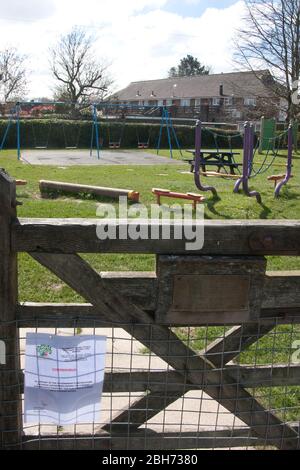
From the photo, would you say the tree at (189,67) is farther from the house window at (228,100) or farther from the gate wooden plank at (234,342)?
the gate wooden plank at (234,342)

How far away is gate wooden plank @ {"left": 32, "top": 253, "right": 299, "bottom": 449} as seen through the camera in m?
2.08

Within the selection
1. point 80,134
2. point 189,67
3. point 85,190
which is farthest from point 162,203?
point 189,67

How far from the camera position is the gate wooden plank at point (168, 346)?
2080 millimetres

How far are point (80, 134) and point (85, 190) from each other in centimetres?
2057

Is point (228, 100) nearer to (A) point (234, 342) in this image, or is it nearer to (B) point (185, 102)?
(B) point (185, 102)

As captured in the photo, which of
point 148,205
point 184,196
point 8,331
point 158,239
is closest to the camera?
point 158,239

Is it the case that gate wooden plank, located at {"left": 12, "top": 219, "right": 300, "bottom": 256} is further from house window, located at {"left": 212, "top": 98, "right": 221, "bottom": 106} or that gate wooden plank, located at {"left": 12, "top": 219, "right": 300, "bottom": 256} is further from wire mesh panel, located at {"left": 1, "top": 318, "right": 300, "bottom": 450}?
house window, located at {"left": 212, "top": 98, "right": 221, "bottom": 106}

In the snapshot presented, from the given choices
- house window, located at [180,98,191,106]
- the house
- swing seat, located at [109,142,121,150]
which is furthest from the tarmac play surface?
house window, located at [180,98,191,106]

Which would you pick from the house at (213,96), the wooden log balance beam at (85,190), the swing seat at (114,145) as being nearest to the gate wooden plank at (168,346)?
the wooden log balance beam at (85,190)

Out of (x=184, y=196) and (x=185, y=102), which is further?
(x=185, y=102)

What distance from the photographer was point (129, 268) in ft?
18.1

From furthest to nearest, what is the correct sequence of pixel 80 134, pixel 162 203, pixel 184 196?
pixel 80 134 → pixel 162 203 → pixel 184 196

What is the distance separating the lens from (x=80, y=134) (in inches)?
1153

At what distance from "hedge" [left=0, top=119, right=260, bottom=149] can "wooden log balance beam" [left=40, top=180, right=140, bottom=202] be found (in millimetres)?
18167
